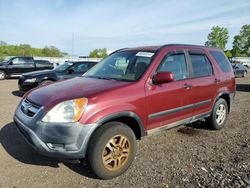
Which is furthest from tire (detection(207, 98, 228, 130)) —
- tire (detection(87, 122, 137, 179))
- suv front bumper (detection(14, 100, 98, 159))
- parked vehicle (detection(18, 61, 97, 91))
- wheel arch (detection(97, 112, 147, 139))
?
parked vehicle (detection(18, 61, 97, 91))

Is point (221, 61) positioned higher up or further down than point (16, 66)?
higher up

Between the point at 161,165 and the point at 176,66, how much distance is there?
1746mm

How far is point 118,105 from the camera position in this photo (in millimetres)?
3602

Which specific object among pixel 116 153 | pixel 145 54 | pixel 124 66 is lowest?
pixel 116 153

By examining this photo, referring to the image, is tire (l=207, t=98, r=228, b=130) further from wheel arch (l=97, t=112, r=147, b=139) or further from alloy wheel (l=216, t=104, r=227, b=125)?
wheel arch (l=97, t=112, r=147, b=139)

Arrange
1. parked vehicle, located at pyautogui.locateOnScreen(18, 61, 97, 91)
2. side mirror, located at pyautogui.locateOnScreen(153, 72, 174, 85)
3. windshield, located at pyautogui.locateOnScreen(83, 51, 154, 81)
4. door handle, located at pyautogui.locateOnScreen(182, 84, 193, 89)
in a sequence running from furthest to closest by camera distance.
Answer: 1. parked vehicle, located at pyautogui.locateOnScreen(18, 61, 97, 91)
2. door handle, located at pyautogui.locateOnScreen(182, 84, 193, 89)
3. windshield, located at pyautogui.locateOnScreen(83, 51, 154, 81)
4. side mirror, located at pyautogui.locateOnScreen(153, 72, 174, 85)

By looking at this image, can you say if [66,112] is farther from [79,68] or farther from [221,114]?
[79,68]

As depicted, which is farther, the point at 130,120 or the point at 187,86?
the point at 187,86

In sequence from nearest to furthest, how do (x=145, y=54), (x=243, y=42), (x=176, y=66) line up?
(x=145, y=54) < (x=176, y=66) < (x=243, y=42)

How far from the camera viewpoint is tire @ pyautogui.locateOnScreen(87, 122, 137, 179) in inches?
135

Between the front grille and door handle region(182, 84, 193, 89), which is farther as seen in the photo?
door handle region(182, 84, 193, 89)

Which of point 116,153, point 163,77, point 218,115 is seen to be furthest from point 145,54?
point 218,115

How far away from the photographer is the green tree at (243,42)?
7744cm

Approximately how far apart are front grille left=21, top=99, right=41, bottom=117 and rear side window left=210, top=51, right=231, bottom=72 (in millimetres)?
3956
